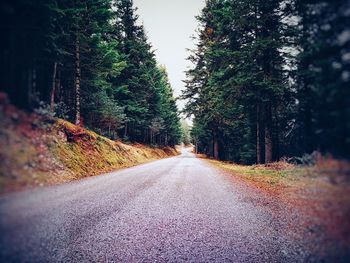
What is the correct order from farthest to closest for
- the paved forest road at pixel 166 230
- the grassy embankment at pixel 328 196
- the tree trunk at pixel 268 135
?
1. the tree trunk at pixel 268 135
2. the paved forest road at pixel 166 230
3. the grassy embankment at pixel 328 196

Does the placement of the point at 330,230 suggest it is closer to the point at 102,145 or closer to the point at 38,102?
the point at 38,102

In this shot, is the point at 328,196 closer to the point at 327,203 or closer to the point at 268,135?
the point at 327,203

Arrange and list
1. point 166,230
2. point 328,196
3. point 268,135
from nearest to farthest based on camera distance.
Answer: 1. point 328,196
2. point 166,230
3. point 268,135

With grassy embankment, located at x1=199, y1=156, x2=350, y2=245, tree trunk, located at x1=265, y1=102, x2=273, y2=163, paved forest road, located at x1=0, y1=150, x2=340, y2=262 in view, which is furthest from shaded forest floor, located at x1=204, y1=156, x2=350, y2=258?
tree trunk, located at x1=265, y1=102, x2=273, y2=163

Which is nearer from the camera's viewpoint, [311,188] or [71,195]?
[311,188]

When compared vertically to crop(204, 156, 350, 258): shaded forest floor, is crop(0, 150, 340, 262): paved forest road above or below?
below

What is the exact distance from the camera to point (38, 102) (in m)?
0.74

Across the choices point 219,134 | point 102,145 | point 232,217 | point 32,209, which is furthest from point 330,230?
point 219,134

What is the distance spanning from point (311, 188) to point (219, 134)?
26037mm

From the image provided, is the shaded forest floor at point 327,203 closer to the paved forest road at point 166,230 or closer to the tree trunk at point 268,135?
the paved forest road at point 166,230

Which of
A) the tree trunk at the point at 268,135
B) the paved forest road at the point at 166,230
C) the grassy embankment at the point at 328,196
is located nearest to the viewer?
the grassy embankment at the point at 328,196

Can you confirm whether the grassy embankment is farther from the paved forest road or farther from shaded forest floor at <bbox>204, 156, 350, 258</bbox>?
the paved forest road

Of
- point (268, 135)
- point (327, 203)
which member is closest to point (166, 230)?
point (327, 203)

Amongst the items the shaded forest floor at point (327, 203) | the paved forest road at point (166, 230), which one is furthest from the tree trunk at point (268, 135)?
the shaded forest floor at point (327, 203)
